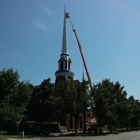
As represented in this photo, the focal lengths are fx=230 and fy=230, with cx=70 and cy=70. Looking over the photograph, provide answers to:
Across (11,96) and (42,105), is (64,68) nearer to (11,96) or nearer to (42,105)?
(42,105)

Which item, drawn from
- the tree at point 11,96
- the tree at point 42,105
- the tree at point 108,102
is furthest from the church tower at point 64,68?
the tree at point 11,96

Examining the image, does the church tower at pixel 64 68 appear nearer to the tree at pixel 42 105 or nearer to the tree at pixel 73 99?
the tree at pixel 42 105

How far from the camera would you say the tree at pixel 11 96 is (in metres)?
28.2

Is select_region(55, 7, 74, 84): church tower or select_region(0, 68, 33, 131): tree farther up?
select_region(55, 7, 74, 84): church tower

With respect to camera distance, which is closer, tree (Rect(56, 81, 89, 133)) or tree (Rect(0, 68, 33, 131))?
tree (Rect(0, 68, 33, 131))

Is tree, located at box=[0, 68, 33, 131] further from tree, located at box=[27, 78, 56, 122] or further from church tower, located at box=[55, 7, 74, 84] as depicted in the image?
church tower, located at box=[55, 7, 74, 84]

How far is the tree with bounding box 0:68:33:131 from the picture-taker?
92.5ft

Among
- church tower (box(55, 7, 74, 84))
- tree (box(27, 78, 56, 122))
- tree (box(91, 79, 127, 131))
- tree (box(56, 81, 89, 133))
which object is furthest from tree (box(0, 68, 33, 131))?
church tower (box(55, 7, 74, 84))

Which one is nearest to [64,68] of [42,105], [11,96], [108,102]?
[42,105]

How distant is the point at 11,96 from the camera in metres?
29.7

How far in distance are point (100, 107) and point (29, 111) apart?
52.1ft

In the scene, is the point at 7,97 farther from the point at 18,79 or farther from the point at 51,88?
the point at 51,88

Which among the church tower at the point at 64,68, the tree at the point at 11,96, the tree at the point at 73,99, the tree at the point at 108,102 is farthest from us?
the church tower at the point at 64,68

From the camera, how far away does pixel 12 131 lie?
44312 mm
